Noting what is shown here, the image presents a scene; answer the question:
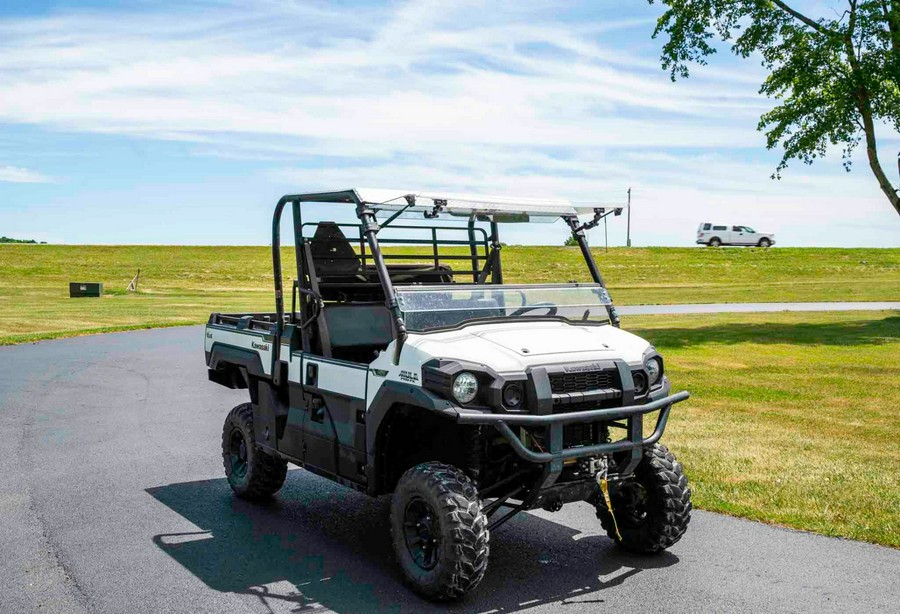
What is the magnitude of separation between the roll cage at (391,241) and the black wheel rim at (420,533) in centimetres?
141

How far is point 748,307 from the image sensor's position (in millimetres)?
35344

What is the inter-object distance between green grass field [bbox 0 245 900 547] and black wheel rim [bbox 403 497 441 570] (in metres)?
2.72

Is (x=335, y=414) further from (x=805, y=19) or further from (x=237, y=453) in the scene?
(x=805, y=19)

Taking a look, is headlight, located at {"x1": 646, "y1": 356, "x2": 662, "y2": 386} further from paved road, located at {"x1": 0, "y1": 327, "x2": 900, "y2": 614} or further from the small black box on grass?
the small black box on grass

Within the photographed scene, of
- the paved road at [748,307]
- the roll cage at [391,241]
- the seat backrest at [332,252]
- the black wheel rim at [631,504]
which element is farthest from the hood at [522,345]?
the paved road at [748,307]

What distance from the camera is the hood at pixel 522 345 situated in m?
5.61

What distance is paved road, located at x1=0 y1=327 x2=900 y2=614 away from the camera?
5.55 meters

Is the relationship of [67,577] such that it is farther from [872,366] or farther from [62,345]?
[62,345]

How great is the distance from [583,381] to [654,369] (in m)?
0.67

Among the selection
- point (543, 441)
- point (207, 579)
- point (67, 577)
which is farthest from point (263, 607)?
point (543, 441)

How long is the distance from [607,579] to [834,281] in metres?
51.9

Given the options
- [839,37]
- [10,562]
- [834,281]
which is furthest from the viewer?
[834,281]

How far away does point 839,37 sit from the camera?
84.4 ft

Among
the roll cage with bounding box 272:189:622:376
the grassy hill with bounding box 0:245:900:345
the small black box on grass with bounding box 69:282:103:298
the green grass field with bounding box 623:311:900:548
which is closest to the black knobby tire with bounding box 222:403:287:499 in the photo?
the roll cage with bounding box 272:189:622:376
